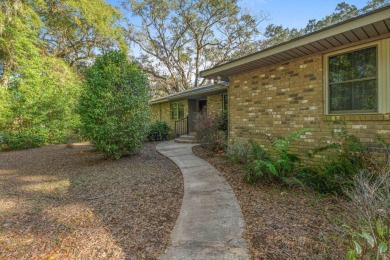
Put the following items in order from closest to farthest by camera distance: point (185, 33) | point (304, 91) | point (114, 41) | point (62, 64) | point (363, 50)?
point (363, 50), point (304, 91), point (62, 64), point (114, 41), point (185, 33)

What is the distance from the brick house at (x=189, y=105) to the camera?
38.1 feet

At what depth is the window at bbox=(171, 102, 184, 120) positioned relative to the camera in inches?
595

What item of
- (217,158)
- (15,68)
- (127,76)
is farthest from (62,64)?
(217,158)

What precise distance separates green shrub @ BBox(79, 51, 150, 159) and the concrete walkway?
3.43 m

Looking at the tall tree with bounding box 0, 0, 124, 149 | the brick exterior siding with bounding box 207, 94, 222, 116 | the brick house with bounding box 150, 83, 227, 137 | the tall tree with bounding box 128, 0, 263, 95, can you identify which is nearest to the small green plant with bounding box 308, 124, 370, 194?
the brick house with bounding box 150, 83, 227, 137

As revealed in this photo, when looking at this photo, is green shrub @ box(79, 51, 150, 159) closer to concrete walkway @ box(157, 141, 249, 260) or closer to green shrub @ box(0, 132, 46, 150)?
concrete walkway @ box(157, 141, 249, 260)

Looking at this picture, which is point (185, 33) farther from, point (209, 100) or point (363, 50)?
point (363, 50)

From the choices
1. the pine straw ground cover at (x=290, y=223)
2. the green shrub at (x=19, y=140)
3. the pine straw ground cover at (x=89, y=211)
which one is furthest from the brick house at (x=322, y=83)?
the green shrub at (x=19, y=140)

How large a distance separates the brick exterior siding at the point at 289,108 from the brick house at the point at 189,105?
4.04m

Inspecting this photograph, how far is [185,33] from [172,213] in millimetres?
24206

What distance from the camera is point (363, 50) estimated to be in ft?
14.3

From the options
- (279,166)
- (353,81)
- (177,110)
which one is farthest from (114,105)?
(177,110)

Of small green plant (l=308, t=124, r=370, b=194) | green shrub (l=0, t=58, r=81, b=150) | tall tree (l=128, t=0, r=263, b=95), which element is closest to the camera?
small green plant (l=308, t=124, r=370, b=194)

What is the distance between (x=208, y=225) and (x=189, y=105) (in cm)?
1179
